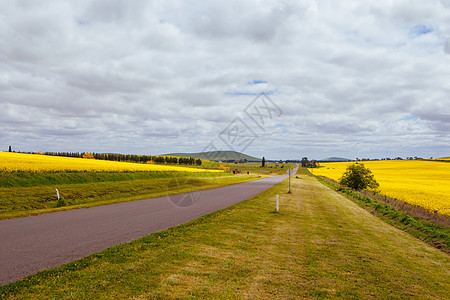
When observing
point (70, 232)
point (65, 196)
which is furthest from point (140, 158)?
point (70, 232)

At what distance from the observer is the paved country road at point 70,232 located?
7.11 metres

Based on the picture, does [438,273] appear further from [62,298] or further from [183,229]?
[62,298]

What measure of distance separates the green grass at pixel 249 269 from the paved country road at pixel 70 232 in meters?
0.94

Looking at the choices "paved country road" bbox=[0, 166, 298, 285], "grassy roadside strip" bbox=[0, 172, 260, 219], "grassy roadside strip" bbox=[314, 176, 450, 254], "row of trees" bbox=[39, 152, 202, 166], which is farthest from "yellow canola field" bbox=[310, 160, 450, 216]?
"row of trees" bbox=[39, 152, 202, 166]

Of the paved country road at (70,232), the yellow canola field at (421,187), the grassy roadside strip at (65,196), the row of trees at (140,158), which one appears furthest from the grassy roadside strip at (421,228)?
the row of trees at (140,158)

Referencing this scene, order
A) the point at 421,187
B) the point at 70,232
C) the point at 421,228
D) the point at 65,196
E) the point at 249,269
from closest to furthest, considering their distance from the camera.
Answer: the point at 249,269 → the point at 70,232 → the point at 421,228 → the point at 65,196 → the point at 421,187

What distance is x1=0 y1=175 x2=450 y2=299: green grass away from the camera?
547 cm

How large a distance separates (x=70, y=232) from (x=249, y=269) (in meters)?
7.71

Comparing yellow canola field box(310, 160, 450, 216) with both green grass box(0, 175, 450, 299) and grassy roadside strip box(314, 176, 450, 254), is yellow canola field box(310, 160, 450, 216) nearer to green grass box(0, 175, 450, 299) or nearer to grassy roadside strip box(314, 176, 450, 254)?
grassy roadside strip box(314, 176, 450, 254)

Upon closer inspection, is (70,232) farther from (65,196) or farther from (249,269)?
(65,196)

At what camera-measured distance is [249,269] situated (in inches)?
264

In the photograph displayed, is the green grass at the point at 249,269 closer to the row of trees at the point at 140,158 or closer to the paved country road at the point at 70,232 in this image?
the paved country road at the point at 70,232

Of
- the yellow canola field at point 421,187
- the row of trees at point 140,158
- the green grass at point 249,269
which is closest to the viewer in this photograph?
the green grass at point 249,269

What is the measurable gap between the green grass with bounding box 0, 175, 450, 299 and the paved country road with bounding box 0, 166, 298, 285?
936 millimetres
